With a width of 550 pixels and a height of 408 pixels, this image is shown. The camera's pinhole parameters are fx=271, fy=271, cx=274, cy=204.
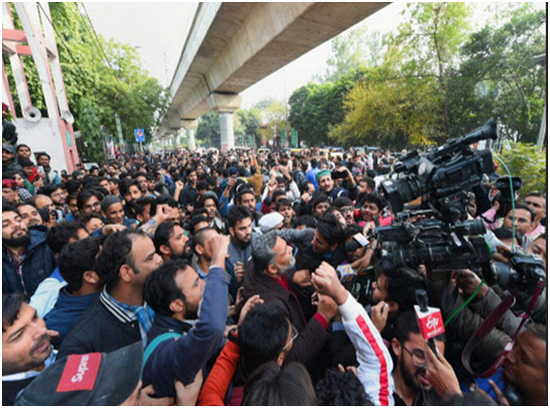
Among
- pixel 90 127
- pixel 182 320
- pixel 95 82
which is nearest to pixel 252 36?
pixel 182 320

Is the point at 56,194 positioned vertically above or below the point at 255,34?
below

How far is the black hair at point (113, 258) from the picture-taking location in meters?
1.79

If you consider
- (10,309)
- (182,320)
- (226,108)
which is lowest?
(182,320)

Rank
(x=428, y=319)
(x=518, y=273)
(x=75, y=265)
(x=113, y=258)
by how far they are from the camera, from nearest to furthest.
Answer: (x=428, y=319), (x=518, y=273), (x=113, y=258), (x=75, y=265)

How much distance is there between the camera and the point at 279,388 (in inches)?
41.6

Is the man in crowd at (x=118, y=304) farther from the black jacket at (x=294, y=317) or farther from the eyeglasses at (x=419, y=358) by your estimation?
the eyeglasses at (x=419, y=358)

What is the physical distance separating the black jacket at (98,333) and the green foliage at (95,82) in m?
13.0

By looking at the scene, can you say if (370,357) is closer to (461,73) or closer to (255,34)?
(255,34)

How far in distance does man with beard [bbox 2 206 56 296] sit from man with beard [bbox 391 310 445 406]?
3.21m

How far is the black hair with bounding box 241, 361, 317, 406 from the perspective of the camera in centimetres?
101

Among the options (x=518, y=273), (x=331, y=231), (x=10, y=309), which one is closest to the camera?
(x=10, y=309)

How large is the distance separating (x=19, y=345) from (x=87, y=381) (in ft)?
1.92

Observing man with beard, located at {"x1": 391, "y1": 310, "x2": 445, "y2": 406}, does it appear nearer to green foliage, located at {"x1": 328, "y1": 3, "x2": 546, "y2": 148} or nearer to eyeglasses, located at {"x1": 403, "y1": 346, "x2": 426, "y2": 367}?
eyeglasses, located at {"x1": 403, "y1": 346, "x2": 426, "y2": 367}

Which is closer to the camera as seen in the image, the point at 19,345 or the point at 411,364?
the point at 19,345
